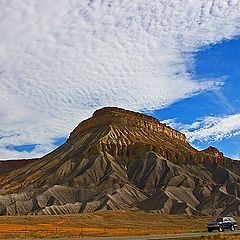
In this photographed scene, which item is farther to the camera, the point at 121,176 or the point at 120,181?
the point at 121,176

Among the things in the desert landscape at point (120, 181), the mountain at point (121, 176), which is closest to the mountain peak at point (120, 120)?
the desert landscape at point (120, 181)

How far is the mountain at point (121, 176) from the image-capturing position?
12412 centimetres

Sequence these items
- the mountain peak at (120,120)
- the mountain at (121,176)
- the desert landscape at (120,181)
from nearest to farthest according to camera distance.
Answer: the desert landscape at (120,181)
the mountain at (121,176)
the mountain peak at (120,120)

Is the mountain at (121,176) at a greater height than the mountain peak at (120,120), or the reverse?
the mountain peak at (120,120)

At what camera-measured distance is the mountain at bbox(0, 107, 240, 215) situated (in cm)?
12412

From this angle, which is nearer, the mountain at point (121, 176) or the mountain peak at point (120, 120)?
the mountain at point (121, 176)

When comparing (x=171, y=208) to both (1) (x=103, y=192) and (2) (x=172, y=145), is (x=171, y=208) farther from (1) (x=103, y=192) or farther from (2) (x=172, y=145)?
(2) (x=172, y=145)

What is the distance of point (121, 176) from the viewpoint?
144m

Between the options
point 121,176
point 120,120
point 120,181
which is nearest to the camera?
point 120,181

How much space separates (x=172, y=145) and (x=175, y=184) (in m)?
40.9

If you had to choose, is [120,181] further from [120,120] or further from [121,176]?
[120,120]

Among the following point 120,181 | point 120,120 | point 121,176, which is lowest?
point 120,181

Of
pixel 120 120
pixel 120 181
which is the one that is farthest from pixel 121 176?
pixel 120 120

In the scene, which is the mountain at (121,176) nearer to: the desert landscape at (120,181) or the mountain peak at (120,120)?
the desert landscape at (120,181)
